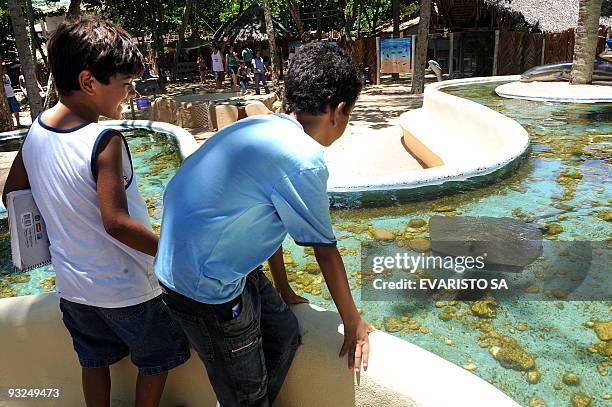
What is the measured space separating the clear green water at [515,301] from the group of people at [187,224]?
1.28 meters

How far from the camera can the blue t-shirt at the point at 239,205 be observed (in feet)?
3.91

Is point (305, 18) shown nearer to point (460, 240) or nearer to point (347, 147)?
point (347, 147)

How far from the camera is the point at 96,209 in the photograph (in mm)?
1468

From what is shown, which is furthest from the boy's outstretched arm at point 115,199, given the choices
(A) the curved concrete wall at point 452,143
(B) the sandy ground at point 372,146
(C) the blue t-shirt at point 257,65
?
(C) the blue t-shirt at point 257,65

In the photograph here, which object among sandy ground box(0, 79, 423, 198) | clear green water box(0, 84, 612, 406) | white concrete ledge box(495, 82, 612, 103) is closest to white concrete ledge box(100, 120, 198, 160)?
clear green water box(0, 84, 612, 406)

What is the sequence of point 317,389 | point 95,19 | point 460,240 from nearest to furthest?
point 95,19 → point 317,389 → point 460,240

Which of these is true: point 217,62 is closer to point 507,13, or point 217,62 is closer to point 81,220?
point 507,13

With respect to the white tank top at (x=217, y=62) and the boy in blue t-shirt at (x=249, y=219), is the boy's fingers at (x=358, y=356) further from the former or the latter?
the white tank top at (x=217, y=62)

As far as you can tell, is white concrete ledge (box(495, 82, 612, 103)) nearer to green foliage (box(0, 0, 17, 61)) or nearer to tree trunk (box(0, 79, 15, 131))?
tree trunk (box(0, 79, 15, 131))

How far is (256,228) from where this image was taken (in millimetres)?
1274

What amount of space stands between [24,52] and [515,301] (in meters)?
10.6

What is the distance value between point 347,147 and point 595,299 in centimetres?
580

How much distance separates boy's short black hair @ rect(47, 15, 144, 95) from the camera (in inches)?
55.6

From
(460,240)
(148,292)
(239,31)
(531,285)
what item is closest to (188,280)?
(148,292)
